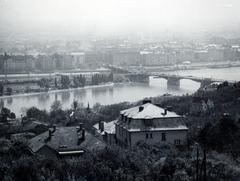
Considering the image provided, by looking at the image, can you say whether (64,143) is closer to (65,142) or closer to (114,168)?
(65,142)

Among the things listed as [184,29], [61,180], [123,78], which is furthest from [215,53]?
[61,180]

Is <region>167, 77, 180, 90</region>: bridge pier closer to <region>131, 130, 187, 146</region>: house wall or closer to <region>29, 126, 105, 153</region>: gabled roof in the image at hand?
<region>131, 130, 187, 146</region>: house wall

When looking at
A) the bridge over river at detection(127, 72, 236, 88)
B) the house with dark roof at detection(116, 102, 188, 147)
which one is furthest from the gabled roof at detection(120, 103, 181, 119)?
the bridge over river at detection(127, 72, 236, 88)

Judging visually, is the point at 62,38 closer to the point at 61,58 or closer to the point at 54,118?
the point at 61,58

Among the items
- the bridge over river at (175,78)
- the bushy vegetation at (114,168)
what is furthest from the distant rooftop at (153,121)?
the bridge over river at (175,78)

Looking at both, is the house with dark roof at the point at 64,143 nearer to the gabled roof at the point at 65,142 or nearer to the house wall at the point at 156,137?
the gabled roof at the point at 65,142

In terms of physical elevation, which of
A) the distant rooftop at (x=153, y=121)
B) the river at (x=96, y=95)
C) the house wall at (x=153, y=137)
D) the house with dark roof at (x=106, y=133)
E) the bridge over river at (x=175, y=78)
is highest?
the distant rooftop at (x=153, y=121)

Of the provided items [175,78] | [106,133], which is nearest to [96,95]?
[175,78]

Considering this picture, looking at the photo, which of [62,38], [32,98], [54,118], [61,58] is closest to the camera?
[54,118]
